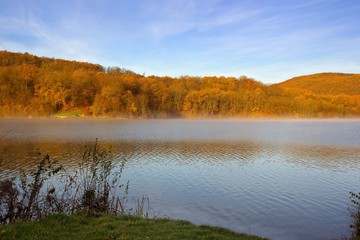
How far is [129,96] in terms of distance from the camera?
10200 cm

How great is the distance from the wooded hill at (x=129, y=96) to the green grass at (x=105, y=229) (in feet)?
284

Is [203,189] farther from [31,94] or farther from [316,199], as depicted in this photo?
[31,94]

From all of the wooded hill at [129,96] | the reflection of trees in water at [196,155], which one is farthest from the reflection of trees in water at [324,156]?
the wooded hill at [129,96]

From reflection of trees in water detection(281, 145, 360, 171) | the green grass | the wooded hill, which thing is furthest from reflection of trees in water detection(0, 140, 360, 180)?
the wooded hill

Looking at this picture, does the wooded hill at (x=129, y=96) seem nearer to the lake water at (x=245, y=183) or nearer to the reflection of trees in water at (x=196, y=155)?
the reflection of trees in water at (x=196, y=155)

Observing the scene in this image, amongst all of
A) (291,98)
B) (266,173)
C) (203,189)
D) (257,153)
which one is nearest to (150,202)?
(203,189)

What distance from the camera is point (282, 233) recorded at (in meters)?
10.1

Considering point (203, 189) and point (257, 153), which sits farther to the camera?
point (257, 153)

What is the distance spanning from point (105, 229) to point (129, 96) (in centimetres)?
9581

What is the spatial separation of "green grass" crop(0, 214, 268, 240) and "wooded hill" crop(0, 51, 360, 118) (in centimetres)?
8642

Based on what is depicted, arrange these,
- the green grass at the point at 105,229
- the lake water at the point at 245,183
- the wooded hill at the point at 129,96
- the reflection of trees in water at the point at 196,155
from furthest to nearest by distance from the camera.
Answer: the wooded hill at the point at 129,96 → the reflection of trees in water at the point at 196,155 → the lake water at the point at 245,183 → the green grass at the point at 105,229

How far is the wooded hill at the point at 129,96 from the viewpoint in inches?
3674

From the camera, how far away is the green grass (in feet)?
23.6

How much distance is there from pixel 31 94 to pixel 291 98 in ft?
316
